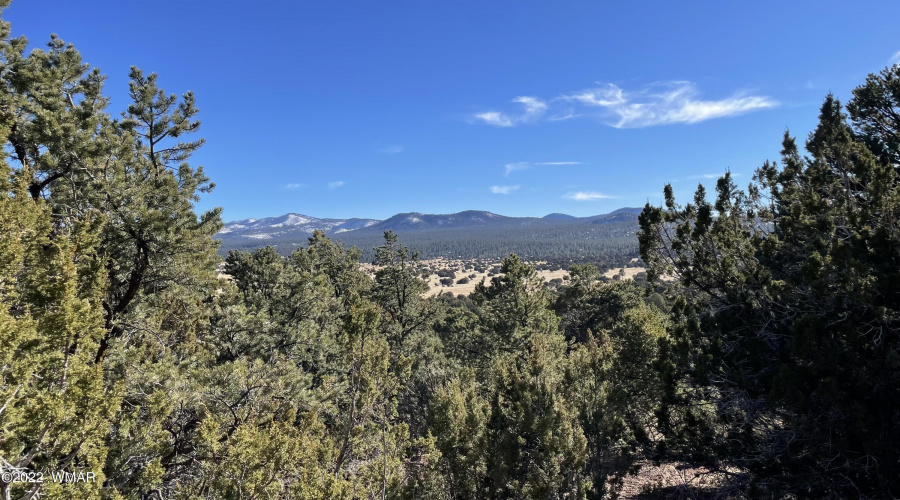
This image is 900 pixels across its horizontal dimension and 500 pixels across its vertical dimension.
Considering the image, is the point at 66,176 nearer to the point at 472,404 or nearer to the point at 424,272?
the point at 472,404

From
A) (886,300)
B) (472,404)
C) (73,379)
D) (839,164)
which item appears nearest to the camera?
(73,379)

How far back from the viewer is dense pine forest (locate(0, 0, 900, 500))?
4449 millimetres

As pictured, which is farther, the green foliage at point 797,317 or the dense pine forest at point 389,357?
the green foliage at point 797,317

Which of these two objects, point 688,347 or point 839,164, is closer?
point 839,164

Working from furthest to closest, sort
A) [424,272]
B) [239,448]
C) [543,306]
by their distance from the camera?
Answer: [424,272], [543,306], [239,448]

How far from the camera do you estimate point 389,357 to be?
6.73 meters

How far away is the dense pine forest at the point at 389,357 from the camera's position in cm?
445

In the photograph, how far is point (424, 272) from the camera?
2389 centimetres

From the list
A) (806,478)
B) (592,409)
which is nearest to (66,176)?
(592,409)

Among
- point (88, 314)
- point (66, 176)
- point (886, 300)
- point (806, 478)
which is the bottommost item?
point (806, 478)

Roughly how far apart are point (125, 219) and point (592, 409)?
32.5 ft

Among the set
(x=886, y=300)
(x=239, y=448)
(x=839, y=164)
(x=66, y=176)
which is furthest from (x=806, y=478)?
(x=66, y=176)

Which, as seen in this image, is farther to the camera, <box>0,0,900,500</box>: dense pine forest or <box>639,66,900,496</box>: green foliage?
<box>639,66,900,496</box>: green foliage

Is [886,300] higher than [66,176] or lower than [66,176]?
lower
